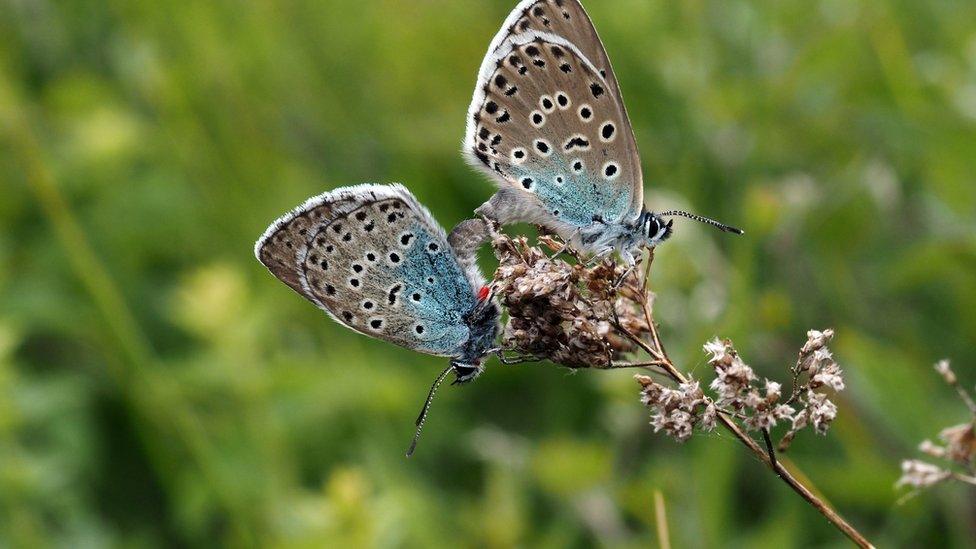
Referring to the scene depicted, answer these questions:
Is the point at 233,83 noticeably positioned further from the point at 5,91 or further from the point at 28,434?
the point at 28,434

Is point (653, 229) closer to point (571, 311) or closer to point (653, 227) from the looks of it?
point (653, 227)

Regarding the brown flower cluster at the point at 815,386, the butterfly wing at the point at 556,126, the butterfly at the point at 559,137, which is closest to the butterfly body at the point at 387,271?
the butterfly at the point at 559,137

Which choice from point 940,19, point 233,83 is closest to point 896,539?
point 940,19

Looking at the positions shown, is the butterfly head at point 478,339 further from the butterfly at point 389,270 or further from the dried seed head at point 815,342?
the dried seed head at point 815,342

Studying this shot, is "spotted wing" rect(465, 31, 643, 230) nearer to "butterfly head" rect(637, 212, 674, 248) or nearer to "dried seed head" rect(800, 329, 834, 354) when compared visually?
"butterfly head" rect(637, 212, 674, 248)

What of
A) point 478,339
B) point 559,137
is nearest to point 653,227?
point 559,137
